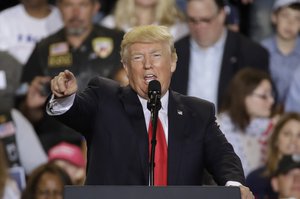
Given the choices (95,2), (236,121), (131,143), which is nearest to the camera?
(131,143)

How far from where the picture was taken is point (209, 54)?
7.08 metres

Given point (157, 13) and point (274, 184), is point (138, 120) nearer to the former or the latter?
point (274, 184)

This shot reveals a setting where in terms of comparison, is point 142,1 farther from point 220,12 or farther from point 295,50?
point 295,50

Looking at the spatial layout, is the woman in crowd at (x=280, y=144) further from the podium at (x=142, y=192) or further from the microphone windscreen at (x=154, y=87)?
the podium at (x=142, y=192)

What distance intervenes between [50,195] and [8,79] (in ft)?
4.44

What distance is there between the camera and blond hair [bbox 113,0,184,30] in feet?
24.0

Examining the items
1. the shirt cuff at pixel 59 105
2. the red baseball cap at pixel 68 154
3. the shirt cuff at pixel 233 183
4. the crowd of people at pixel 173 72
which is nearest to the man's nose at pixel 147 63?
the shirt cuff at pixel 59 105

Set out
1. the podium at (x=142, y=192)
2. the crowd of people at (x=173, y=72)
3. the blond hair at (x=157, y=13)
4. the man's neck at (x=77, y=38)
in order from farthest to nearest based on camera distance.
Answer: the blond hair at (x=157, y=13) < the man's neck at (x=77, y=38) < the crowd of people at (x=173, y=72) < the podium at (x=142, y=192)

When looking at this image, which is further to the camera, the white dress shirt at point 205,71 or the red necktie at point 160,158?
the white dress shirt at point 205,71

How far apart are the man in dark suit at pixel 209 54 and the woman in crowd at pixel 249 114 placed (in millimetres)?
137

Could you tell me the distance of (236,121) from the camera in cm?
682

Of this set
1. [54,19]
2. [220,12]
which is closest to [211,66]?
[220,12]

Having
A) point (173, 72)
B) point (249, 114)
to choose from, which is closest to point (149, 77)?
point (173, 72)

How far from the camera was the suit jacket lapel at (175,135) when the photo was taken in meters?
3.71
